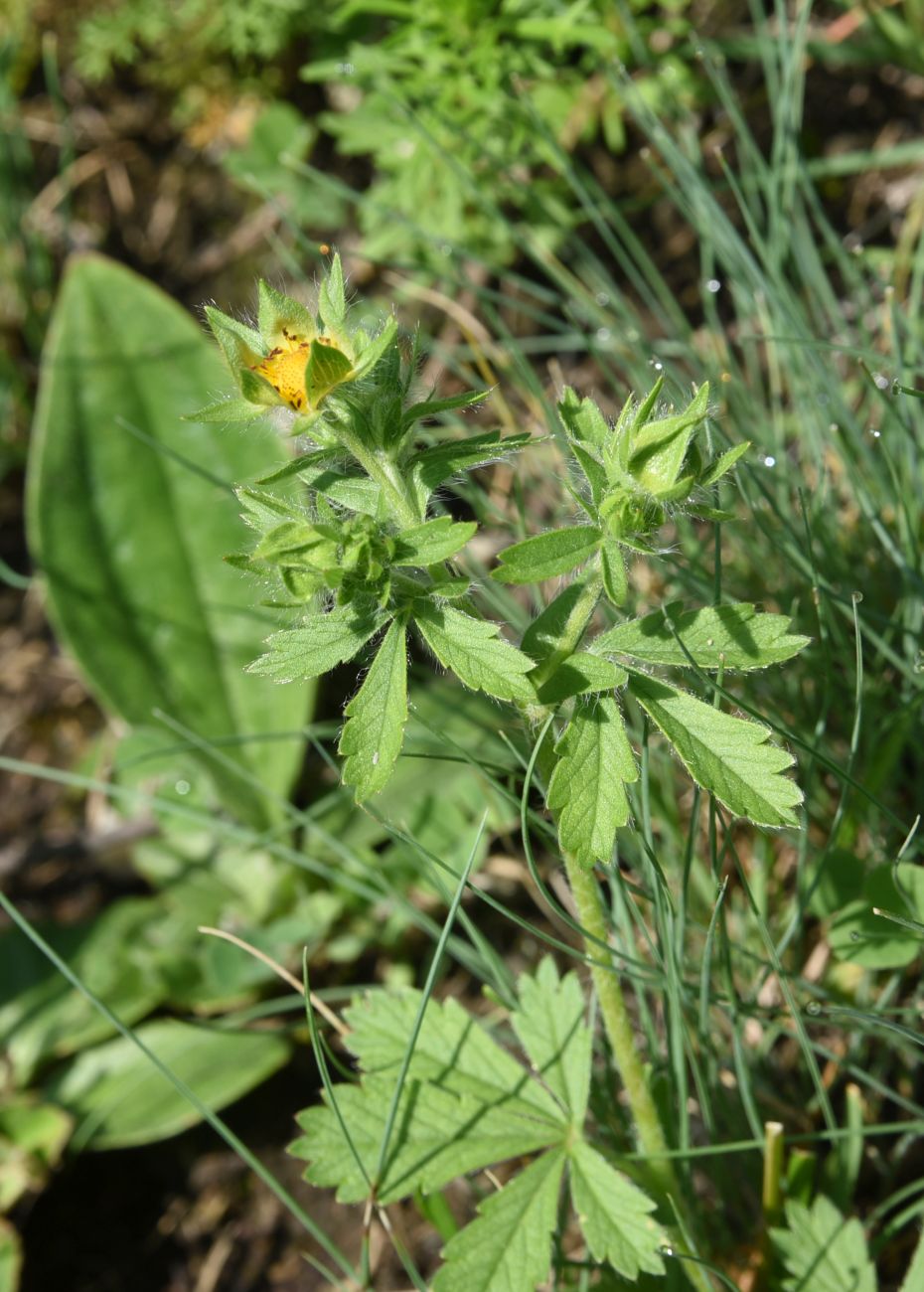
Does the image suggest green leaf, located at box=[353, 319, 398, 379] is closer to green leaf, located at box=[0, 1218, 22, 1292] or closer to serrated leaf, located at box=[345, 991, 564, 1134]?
serrated leaf, located at box=[345, 991, 564, 1134]

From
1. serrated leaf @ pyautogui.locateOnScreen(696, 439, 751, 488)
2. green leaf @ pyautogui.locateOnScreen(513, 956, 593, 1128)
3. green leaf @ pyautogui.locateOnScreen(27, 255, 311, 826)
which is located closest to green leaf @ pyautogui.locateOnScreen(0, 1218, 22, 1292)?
green leaf @ pyautogui.locateOnScreen(27, 255, 311, 826)

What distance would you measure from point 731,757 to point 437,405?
48cm

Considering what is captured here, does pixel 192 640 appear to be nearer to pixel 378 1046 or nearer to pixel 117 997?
pixel 117 997

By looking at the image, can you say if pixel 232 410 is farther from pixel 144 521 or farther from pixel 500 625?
pixel 144 521

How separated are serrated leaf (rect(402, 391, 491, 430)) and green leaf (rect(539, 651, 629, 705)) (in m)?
0.29

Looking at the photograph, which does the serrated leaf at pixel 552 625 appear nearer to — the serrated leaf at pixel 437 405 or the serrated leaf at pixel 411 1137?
the serrated leaf at pixel 437 405

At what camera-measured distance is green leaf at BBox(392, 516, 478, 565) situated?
3.79 ft

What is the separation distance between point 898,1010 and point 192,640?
5.87ft

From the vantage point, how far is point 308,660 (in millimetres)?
1208

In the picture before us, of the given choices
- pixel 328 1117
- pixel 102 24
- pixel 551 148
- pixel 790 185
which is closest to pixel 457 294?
pixel 551 148

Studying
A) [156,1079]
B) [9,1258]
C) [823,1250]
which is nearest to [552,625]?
[823,1250]

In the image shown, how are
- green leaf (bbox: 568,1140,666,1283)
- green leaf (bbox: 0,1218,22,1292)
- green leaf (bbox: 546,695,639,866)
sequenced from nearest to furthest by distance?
1. green leaf (bbox: 546,695,639,866)
2. green leaf (bbox: 568,1140,666,1283)
3. green leaf (bbox: 0,1218,22,1292)

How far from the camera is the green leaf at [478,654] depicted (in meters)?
1.17

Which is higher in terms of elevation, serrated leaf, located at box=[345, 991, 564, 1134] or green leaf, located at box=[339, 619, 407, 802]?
green leaf, located at box=[339, 619, 407, 802]
